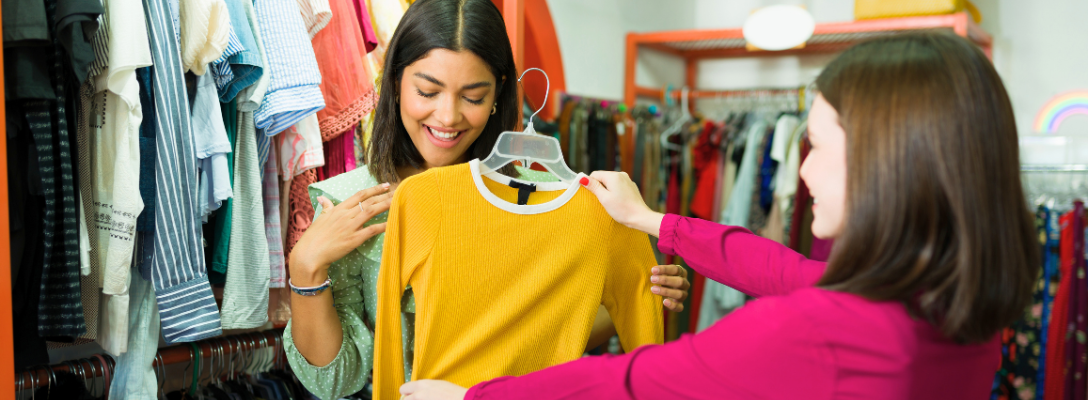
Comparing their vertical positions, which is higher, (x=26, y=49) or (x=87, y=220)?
(x=26, y=49)

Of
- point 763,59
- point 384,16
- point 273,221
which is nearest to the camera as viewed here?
point 273,221

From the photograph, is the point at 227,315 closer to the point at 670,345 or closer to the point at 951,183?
the point at 670,345

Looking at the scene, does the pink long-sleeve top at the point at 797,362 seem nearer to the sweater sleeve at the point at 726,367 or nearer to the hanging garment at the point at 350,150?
the sweater sleeve at the point at 726,367

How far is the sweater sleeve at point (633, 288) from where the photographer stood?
1.38 m

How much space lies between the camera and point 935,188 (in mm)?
808

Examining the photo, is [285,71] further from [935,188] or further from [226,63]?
[935,188]

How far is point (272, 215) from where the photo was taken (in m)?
1.82

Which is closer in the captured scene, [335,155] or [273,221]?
[273,221]

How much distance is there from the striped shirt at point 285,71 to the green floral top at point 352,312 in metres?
0.33

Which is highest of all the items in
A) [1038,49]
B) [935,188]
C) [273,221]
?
[1038,49]

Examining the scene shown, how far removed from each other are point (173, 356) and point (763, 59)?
3726 millimetres

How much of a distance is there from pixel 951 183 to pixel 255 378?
67.3 inches

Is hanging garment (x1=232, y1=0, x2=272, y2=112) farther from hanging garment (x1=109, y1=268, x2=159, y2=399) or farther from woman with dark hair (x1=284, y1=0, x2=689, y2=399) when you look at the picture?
hanging garment (x1=109, y1=268, x2=159, y2=399)

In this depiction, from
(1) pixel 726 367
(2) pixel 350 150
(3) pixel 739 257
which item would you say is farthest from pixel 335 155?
(1) pixel 726 367
